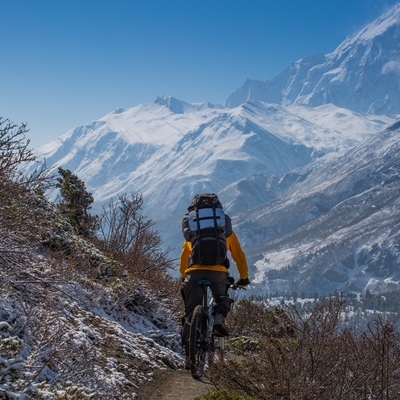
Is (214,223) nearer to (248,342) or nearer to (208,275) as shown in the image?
(208,275)

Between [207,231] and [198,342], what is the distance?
1.83 metres

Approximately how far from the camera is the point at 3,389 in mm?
3918

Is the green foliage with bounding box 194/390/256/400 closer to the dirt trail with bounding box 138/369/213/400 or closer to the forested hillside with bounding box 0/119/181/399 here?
the dirt trail with bounding box 138/369/213/400

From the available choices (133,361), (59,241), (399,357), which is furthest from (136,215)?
(399,357)

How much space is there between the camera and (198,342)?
796cm

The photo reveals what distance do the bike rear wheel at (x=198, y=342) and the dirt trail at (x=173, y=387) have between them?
0.25 m

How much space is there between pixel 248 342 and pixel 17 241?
9.18 meters

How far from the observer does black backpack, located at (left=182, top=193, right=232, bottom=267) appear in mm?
7945

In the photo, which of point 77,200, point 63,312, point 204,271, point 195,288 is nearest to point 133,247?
point 77,200

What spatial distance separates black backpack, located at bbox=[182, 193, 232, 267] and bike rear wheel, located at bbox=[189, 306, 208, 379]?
33.0 inches

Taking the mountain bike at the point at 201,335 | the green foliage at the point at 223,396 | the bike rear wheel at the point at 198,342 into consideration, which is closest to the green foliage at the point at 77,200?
the mountain bike at the point at 201,335

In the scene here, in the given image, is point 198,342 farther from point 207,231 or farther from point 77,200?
point 77,200

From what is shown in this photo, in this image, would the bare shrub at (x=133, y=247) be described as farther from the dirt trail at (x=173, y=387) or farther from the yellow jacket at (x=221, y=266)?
the yellow jacket at (x=221, y=266)

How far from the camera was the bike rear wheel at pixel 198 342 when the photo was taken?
7.70 meters
